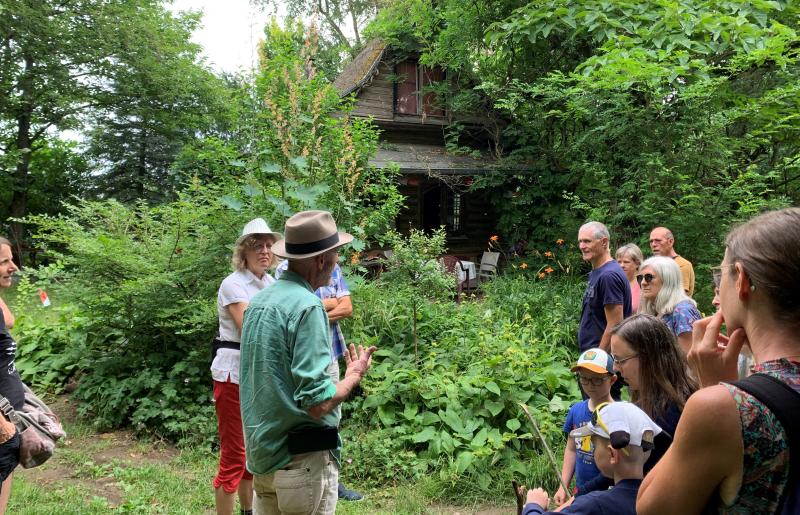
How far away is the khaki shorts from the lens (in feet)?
7.22

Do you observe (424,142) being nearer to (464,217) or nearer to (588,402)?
(464,217)

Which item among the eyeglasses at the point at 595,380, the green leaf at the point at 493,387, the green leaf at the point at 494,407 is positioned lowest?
the green leaf at the point at 494,407

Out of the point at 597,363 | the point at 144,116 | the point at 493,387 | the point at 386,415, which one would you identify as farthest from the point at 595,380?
the point at 144,116

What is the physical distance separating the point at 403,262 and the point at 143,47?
16734 millimetres

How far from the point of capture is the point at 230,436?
338 cm

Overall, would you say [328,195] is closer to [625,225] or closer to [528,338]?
[528,338]

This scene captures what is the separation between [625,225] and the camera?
28.3 feet

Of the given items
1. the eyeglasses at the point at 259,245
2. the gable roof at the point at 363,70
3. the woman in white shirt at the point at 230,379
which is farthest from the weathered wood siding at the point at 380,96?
the woman in white shirt at the point at 230,379

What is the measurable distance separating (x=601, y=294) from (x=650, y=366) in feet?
5.61

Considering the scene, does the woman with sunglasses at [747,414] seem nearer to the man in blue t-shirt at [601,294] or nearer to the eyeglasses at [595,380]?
the eyeglasses at [595,380]

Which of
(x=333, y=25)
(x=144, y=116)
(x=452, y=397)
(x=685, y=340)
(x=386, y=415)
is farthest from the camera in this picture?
(x=333, y=25)

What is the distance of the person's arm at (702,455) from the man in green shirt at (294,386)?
125 cm

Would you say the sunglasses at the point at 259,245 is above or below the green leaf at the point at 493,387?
above

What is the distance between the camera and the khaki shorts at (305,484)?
2199 millimetres
